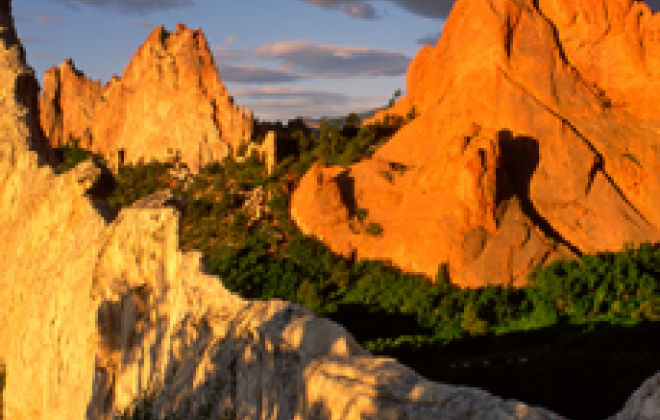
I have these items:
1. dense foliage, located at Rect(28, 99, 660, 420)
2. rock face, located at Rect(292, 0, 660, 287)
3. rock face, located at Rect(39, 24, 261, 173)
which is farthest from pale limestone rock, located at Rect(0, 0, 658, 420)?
rock face, located at Rect(39, 24, 261, 173)

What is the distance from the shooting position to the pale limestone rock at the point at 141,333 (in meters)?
5.82

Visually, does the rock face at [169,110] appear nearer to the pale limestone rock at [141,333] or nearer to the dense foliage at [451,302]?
the dense foliage at [451,302]

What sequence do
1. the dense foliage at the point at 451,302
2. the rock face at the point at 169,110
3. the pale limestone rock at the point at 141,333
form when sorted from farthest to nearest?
the rock face at the point at 169,110, the dense foliage at the point at 451,302, the pale limestone rock at the point at 141,333

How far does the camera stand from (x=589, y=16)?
3959 centimetres

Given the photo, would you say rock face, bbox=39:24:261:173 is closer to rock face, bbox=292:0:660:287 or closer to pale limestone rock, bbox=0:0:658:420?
rock face, bbox=292:0:660:287

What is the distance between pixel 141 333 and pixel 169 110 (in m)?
53.5

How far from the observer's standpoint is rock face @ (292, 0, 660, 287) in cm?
3147

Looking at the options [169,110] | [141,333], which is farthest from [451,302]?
[169,110]

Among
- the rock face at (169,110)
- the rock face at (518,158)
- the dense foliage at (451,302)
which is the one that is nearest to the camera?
the dense foliage at (451,302)

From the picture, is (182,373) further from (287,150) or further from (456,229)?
(287,150)

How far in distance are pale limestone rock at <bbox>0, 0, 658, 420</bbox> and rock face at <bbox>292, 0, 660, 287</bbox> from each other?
21978 millimetres

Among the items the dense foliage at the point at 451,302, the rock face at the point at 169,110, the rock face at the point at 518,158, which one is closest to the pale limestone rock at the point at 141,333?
the dense foliage at the point at 451,302

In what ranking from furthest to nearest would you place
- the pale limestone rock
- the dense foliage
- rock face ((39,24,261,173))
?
rock face ((39,24,261,173)), the dense foliage, the pale limestone rock

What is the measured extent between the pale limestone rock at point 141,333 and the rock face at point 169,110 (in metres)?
40.4
